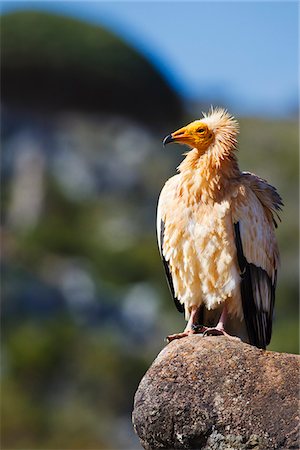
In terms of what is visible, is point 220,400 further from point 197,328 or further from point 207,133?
point 207,133

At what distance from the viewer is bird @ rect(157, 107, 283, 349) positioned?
10.2 meters

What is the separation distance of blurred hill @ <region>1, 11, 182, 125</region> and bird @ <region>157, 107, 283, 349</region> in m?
24.8

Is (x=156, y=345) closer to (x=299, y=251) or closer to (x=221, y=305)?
(x=299, y=251)

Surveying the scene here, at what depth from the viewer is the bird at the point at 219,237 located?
10195mm

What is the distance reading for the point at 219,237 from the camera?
1015 cm

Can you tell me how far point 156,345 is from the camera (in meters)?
26.6

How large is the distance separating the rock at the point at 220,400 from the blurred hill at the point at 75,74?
26.8 m

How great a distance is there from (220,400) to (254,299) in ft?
6.55

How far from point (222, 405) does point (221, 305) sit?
1.95 m

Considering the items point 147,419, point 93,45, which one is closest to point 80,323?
point 93,45

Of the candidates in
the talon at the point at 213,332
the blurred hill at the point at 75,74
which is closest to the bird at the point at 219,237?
the talon at the point at 213,332

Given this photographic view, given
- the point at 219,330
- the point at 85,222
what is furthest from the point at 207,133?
the point at 85,222

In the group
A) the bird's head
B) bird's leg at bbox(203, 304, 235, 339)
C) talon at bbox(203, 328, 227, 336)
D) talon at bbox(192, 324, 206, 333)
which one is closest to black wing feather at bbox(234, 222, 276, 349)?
bird's leg at bbox(203, 304, 235, 339)

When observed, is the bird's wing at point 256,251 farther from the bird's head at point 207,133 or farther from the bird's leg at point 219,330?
the bird's head at point 207,133
